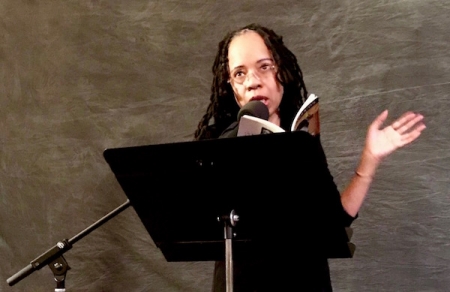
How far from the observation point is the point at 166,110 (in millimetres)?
2033

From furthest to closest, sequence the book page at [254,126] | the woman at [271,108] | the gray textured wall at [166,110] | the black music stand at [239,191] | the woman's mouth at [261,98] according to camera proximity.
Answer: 1. the gray textured wall at [166,110]
2. the woman's mouth at [261,98]
3. the woman at [271,108]
4. the book page at [254,126]
5. the black music stand at [239,191]

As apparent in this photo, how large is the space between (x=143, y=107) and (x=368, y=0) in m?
0.84

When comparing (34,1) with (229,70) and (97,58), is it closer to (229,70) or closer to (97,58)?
(97,58)

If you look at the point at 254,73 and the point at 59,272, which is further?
the point at 59,272

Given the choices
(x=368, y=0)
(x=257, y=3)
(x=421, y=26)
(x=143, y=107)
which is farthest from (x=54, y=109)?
(x=421, y=26)

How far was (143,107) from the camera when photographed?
207 cm

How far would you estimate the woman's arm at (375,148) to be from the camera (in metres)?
1.20

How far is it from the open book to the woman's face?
0.18 meters

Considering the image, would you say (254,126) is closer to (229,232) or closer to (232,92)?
(229,232)

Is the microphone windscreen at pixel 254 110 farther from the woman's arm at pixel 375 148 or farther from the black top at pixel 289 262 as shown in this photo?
the woman's arm at pixel 375 148

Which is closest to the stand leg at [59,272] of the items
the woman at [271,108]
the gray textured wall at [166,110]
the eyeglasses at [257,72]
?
the woman at [271,108]

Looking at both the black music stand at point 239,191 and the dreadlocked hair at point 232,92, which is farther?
the dreadlocked hair at point 232,92

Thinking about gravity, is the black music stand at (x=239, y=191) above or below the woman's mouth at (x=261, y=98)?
below

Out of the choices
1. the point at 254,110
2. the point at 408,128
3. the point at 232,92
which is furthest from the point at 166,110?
the point at 408,128
